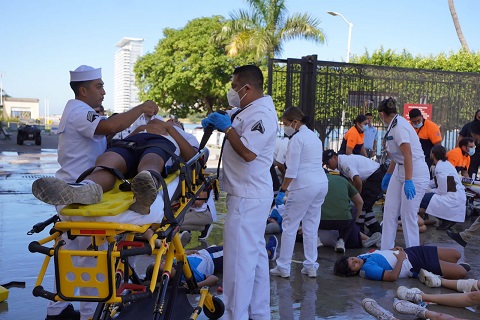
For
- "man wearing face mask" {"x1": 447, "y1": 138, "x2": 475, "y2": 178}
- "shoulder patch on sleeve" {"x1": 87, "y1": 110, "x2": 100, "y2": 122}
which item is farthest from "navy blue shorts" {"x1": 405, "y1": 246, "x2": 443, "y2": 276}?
"man wearing face mask" {"x1": 447, "y1": 138, "x2": 475, "y2": 178}

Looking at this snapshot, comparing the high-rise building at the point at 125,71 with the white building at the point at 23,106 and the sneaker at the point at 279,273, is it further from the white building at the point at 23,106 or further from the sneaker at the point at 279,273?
the sneaker at the point at 279,273

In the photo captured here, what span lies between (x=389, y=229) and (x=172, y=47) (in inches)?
1368

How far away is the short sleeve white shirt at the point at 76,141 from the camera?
4.24m

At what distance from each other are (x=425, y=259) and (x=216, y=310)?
2599mm

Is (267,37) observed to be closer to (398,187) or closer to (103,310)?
(398,187)

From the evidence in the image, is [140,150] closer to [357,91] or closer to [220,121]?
[220,121]

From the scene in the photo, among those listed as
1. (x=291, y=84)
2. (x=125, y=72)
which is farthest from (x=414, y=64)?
(x=125, y=72)

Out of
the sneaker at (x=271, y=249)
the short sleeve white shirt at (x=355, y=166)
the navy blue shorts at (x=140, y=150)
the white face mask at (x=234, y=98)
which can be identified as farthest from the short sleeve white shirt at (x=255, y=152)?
the short sleeve white shirt at (x=355, y=166)

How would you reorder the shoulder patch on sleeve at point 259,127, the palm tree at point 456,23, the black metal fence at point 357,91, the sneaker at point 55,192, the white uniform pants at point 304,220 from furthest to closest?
the palm tree at point 456,23 < the black metal fence at point 357,91 < the white uniform pants at point 304,220 < the shoulder patch on sleeve at point 259,127 < the sneaker at point 55,192

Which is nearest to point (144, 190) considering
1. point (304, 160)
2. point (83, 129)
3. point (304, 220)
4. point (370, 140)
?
point (83, 129)

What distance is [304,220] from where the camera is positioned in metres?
6.02

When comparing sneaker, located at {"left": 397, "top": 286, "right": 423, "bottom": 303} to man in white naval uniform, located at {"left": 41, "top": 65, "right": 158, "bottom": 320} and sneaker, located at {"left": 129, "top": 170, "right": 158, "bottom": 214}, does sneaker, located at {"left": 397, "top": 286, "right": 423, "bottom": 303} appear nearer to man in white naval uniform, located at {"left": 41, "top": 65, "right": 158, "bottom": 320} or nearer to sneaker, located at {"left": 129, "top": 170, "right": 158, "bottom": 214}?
man in white naval uniform, located at {"left": 41, "top": 65, "right": 158, "bottom": 320}

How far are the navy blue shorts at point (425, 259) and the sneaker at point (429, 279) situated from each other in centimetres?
11

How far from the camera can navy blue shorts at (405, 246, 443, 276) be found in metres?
5.90
